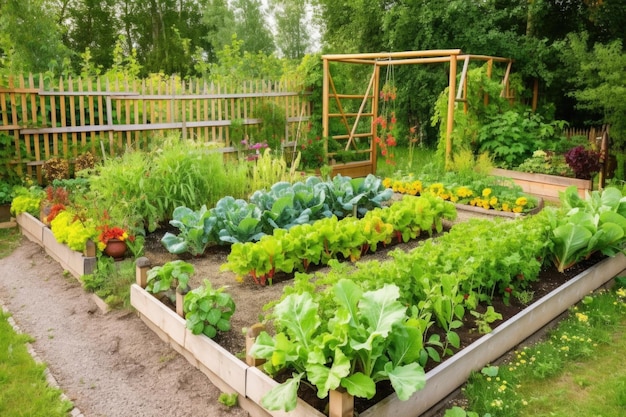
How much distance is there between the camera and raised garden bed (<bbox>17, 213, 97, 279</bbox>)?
504 centimetres

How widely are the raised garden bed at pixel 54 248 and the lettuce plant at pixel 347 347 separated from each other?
2762 millimetres

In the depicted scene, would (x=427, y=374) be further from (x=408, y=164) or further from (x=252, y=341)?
(x=408, y=164)

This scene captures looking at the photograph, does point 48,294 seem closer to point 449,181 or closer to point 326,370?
point 326,370

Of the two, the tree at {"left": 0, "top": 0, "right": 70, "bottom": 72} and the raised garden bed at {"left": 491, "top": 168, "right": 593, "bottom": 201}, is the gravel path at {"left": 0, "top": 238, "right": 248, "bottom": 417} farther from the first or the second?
the raised garden bed at {"left": 491, "top": 168, "right": 593, "bottom": 201}

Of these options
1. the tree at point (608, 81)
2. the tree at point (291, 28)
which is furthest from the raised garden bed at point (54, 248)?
the tree at point (291, 28)

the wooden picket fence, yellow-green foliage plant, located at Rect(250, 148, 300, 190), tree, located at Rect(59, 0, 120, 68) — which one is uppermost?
tree, located at Rect(59, 0, 120, 68)

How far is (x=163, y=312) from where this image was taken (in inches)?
153

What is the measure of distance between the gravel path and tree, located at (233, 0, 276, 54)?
23.7 m

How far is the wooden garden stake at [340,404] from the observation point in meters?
2.55

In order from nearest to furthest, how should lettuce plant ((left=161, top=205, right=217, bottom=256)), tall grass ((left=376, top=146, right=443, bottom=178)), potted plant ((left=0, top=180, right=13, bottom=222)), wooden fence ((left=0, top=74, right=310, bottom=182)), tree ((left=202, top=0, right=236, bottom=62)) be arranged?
lettuce plant ((left=161, top=205, right=217, bottom=256)) < potted plant ((left=0, top=180, right=13, bottom=222)) < wooden fence ((left=0, top=74, right=310, bottom=182)) < tall grass ((left=376, top=146, right=443, bottom=178)) < tree ((left=202, top=0, right=236, bottom=62))

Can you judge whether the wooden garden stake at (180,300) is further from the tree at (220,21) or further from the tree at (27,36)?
the tree at (220,21)

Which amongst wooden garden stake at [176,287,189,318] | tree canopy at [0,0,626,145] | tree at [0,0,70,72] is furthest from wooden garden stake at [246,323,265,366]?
tree at [0,0,70,72]

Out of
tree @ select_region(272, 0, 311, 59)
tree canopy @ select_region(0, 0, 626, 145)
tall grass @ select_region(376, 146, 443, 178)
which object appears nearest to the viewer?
tall grass @ select_region(376, 146, 443, 178)

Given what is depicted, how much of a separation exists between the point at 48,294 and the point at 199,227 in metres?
1.50
